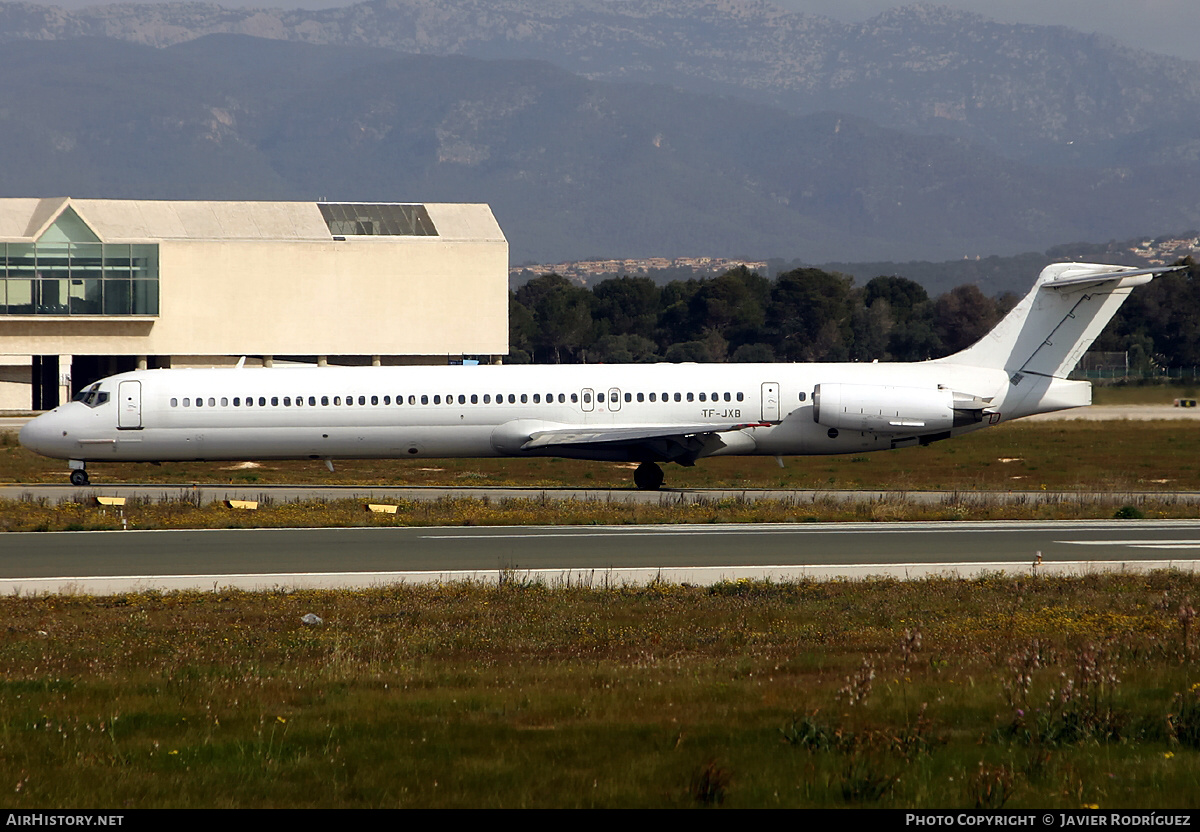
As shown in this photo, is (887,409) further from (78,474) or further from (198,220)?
(198,220)

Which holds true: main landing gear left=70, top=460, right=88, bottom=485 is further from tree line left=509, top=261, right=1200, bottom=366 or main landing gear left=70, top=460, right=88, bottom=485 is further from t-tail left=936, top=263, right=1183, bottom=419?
tree line left=509, top=261, right=1200, bottom=366

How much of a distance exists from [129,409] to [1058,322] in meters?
22.9

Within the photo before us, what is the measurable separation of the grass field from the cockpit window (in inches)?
732

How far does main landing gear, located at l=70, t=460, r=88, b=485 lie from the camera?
33.4 metres

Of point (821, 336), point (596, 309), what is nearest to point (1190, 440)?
point (821, 336)

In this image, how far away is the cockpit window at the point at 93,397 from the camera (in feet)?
107

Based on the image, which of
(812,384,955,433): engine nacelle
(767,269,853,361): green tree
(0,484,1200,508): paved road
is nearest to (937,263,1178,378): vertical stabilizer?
(812,384,955,433): engine nacelle

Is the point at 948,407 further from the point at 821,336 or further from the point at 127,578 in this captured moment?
the point at 821,336

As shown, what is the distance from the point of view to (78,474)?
1318 inches

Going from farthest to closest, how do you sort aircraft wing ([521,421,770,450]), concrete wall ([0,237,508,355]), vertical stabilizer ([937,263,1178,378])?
1. concrete wall ([0,237,508,355])
2. vertical stabilizer ([937,263,1178,378])
3. aircraft wing ([521,421,770,450])

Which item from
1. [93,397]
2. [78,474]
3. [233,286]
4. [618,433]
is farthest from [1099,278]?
[233,286]

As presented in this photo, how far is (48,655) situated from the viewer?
12180mm

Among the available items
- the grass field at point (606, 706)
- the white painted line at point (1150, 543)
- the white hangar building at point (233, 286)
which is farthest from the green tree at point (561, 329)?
the grass field at point (606, 706)

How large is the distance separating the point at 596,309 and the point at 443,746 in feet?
436
